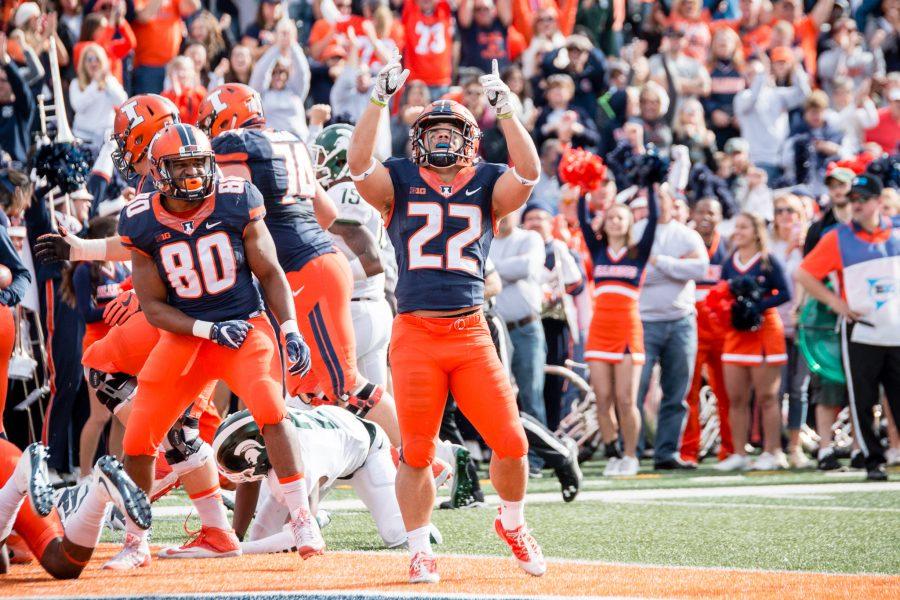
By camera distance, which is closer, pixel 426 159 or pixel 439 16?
pixel 426 159

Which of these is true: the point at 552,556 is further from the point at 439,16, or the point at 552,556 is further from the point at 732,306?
the point at 439,16

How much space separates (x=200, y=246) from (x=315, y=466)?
1.10 m

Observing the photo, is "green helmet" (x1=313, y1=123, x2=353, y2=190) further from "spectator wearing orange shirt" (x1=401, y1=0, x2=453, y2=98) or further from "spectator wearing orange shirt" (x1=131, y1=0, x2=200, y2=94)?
"spectator wearing orange shirt" (x1=401, y1=0, x2=453, y2=98)

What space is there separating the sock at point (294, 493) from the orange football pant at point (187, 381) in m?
0.24

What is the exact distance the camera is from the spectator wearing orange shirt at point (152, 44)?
12938mm

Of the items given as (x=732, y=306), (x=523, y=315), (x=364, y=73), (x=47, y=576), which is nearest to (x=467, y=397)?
(x=47, y=576)

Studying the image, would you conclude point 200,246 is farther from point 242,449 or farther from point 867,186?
point 867,186

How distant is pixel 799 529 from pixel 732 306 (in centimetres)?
370

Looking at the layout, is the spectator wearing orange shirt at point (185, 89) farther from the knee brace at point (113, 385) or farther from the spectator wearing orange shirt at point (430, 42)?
the knee brace at point (113, 385)

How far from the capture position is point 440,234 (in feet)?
18.0

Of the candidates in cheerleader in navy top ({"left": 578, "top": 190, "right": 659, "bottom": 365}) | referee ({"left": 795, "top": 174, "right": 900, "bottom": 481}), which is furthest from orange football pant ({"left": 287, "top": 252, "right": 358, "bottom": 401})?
referee ({"left": 795, "top": 174, "right": 900, "bottom": 481})

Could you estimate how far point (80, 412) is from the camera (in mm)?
9570

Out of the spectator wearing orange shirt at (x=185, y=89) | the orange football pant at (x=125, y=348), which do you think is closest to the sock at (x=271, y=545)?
the orange football pant at (x=125, y=348)

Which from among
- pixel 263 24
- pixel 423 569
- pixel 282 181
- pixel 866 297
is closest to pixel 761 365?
pixel 866 297
